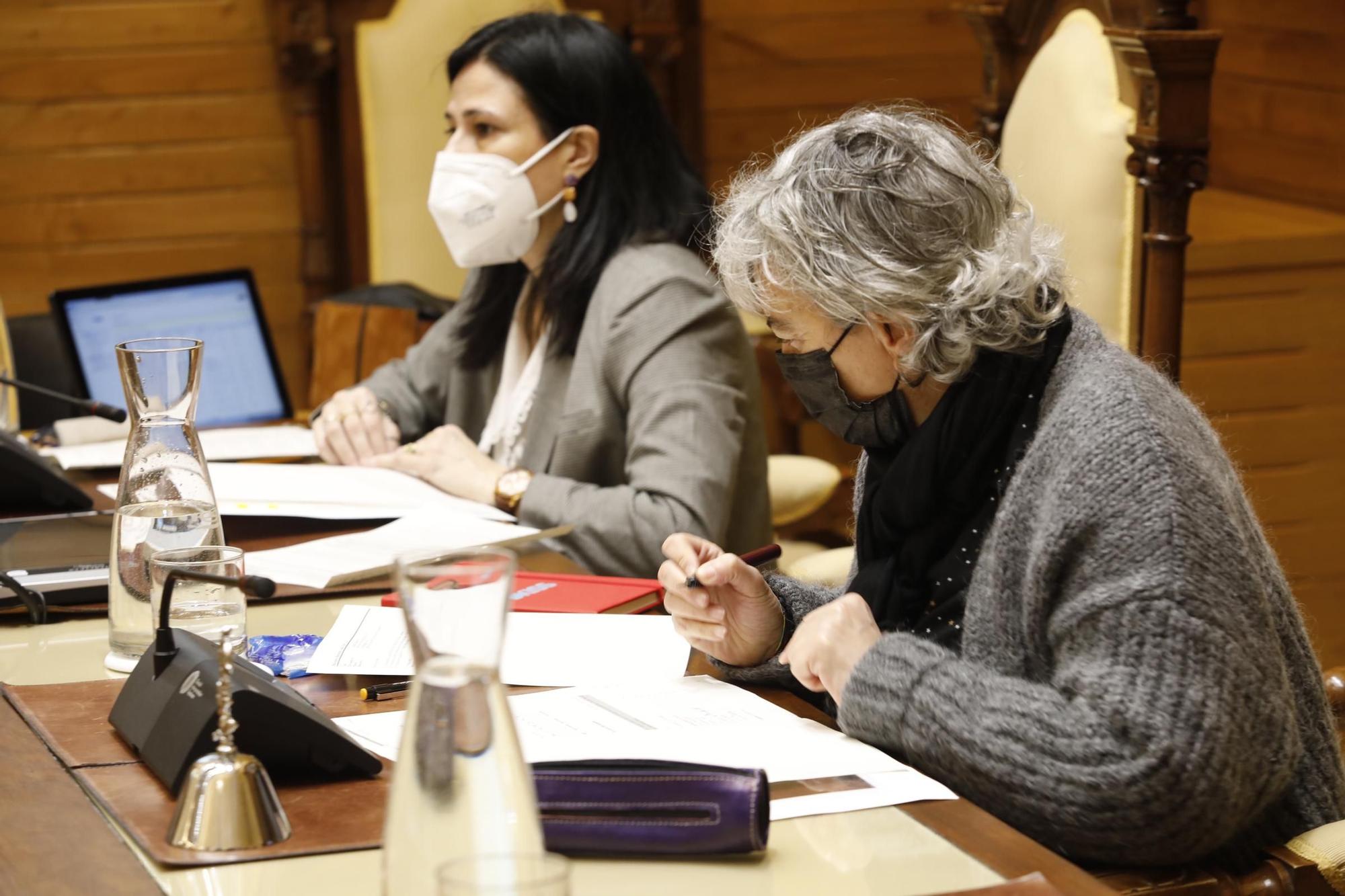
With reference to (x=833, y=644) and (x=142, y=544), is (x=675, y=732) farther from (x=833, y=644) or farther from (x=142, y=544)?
(x=142, y=544)

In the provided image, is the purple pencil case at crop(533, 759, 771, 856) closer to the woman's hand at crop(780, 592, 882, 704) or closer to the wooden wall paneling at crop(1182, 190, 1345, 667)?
Answer: the woman's hand at crop(780, 592, 882, 704)

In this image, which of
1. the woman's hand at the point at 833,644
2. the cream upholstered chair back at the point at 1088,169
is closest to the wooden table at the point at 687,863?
the woman's hand at the point at 833,644

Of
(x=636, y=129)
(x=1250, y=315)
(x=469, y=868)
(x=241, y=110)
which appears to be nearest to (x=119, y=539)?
(x=469, y=868)

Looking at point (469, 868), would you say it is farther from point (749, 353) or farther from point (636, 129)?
point (636, 129)

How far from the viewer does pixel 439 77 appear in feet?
12.5

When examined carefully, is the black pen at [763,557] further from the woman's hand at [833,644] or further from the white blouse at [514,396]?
the white blouse at [514,396]

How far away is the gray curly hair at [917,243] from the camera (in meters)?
1.28

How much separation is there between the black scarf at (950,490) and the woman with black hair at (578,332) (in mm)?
564

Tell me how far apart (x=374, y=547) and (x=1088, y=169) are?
3.24ft

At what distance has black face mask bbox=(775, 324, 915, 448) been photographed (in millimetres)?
1389

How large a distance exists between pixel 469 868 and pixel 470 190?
1.61 meters

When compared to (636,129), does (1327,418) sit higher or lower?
lower

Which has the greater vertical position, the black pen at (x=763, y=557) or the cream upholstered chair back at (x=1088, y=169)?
the cream upholstered chair back at (x=1088, y=169)

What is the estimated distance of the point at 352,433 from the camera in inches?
88.7
